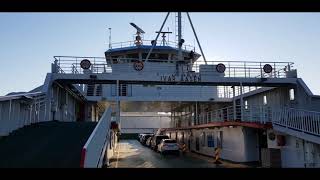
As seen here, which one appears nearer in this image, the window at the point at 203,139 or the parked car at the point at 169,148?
the parked car at the point at 169,148

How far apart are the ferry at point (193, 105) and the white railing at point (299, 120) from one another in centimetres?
3

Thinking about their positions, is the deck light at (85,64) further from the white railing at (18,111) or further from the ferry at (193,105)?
the white railing at (18,111)

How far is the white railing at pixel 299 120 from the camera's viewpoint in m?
15.2

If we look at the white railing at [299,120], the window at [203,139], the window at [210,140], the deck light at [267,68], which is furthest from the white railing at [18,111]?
the window at [203,139]

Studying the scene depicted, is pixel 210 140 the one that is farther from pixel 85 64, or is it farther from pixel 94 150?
pixel 94 150

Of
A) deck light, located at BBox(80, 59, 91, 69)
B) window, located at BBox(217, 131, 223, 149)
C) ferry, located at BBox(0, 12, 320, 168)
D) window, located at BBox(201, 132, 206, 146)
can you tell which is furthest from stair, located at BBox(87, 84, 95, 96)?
window, located at BBox(217, 131, 223, 149)

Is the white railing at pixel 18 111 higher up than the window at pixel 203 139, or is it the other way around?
the white railing at pixel 18 111

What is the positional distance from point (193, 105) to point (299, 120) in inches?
775

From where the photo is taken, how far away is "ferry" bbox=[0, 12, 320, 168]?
567 inches
